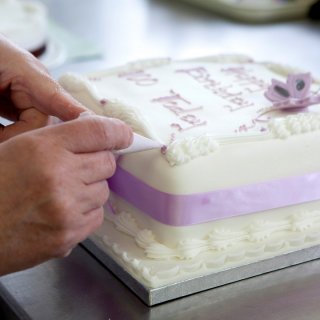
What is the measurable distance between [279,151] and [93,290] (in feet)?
1.06

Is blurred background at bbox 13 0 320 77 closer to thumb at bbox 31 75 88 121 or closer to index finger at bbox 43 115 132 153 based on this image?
thumb at bbox 31 75 88 121

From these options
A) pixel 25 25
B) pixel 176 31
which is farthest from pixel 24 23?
pixel 176 31

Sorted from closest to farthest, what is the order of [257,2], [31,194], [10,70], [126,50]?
[31,194]
[10,70]
[126,50]
[257,2]

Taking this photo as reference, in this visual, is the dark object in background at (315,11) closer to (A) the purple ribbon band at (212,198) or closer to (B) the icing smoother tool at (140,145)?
(A) the purple ribbon band at (212,198)

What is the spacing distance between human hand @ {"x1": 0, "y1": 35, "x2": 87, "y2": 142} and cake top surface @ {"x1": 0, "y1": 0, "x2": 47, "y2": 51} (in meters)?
0.67

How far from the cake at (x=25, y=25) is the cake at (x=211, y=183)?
0.70 metres

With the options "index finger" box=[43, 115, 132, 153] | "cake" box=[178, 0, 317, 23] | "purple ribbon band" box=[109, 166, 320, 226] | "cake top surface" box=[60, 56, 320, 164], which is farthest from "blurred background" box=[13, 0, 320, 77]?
"index finger" box=[43, 115, 132, 153]

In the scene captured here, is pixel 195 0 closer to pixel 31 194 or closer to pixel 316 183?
pixel 316 183

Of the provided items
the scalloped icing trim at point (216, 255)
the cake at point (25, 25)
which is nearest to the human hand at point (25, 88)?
the scalloped icing trim at point (216, 255)

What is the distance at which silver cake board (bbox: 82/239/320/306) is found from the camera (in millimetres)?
1019

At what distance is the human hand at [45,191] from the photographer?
2.97 ft

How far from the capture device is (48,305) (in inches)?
40.5

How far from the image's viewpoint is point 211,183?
1.04 meters

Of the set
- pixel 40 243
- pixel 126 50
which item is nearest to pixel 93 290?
pixel 40 243
